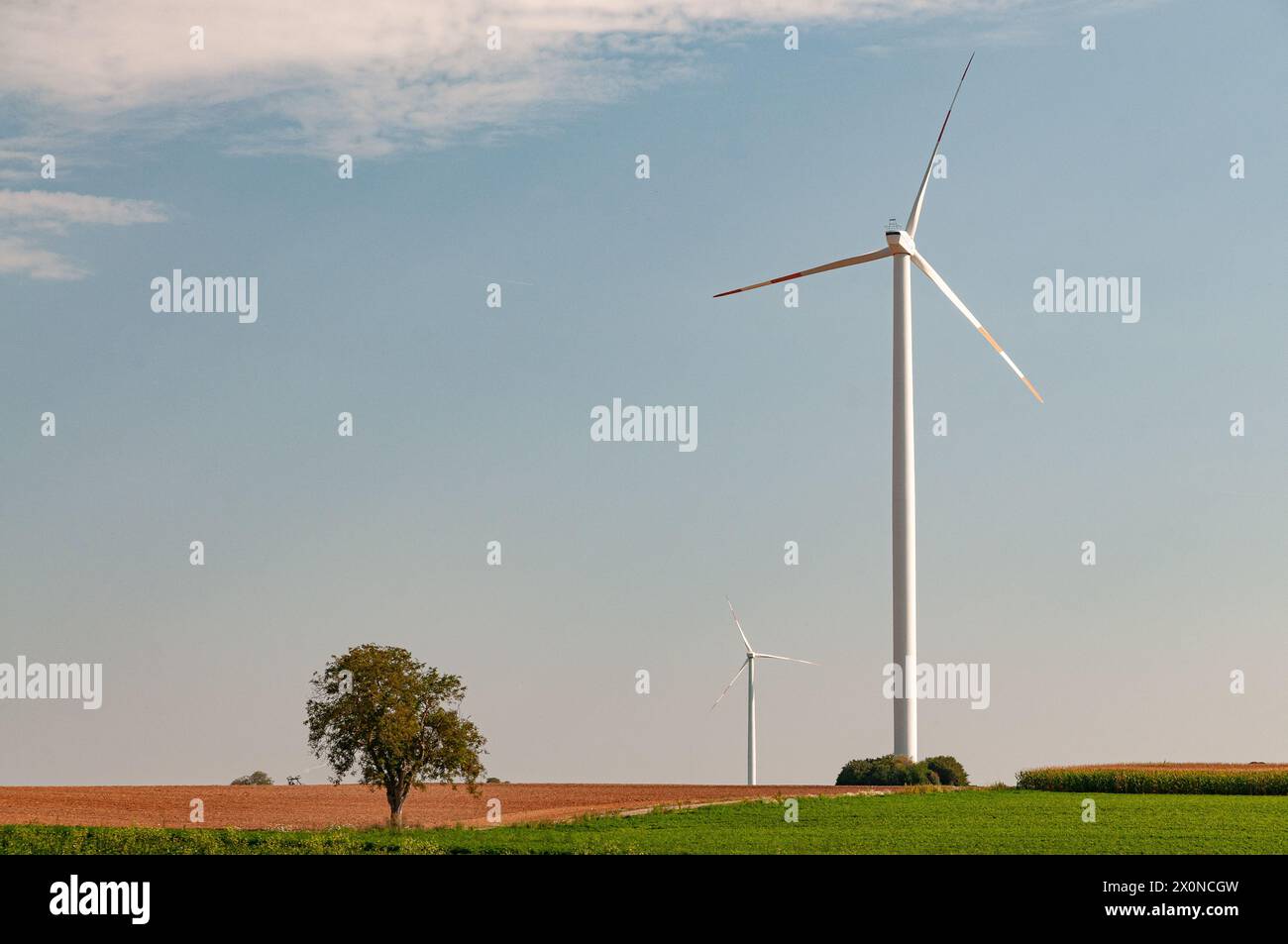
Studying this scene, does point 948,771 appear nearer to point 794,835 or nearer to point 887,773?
point 887,773

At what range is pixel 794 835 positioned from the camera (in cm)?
5028

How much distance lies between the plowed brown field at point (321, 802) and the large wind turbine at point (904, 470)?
708 centimetres

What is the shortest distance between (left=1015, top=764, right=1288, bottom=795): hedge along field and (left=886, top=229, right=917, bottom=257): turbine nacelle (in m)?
28.2

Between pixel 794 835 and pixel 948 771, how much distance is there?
30.2m

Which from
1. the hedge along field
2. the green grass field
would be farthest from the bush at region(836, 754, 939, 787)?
the green grass field

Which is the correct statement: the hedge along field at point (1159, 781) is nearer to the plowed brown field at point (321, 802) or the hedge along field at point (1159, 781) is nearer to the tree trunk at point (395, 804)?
the plowed brown field at point (321, 802)

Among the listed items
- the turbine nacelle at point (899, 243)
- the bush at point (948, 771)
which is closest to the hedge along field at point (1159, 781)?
the bush at point (948, 771)

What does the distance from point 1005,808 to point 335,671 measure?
27.6 metres

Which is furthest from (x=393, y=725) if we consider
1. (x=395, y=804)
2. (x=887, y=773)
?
(x=887, y=773)

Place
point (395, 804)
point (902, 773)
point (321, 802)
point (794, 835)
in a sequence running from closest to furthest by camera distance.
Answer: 1. point (794, 835)
2. point (395, 804)
3. point (321, 802)
4. point (902, 773)
